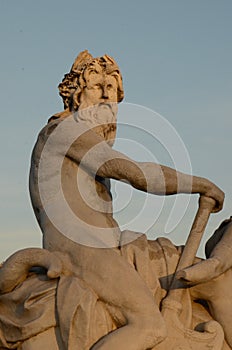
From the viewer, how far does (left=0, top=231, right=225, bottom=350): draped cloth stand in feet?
20.7

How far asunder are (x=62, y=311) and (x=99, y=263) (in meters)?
0.44

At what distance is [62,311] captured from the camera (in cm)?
634

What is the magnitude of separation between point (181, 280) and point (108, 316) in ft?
2.03

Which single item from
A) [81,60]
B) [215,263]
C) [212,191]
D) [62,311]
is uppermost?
[81,60]

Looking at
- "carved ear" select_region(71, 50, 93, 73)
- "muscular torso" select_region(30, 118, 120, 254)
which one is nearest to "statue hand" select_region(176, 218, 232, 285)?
"muscular torso" select_region(30, 118, 120, 254)

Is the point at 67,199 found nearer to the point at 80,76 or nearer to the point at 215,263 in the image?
the point at 80,76

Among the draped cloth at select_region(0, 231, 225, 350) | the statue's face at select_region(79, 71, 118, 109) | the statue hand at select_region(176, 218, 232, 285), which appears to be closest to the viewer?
the draped cloth at select_region(0, 231, 225, 350)

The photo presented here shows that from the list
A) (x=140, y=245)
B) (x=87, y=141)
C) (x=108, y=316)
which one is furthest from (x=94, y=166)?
(x=108, y=316)

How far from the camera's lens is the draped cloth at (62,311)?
630 centimetres

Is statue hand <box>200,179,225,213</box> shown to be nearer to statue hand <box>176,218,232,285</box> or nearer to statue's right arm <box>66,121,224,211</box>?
statue's right arm <box>66,121,224,211</box>

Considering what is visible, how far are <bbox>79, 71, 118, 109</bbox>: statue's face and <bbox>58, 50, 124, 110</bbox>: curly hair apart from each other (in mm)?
42

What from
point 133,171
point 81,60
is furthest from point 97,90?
point 133,171

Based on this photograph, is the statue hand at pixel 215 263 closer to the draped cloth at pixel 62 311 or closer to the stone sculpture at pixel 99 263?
the stone sculpture at pixel 99 263

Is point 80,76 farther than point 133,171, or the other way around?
point 80,76
